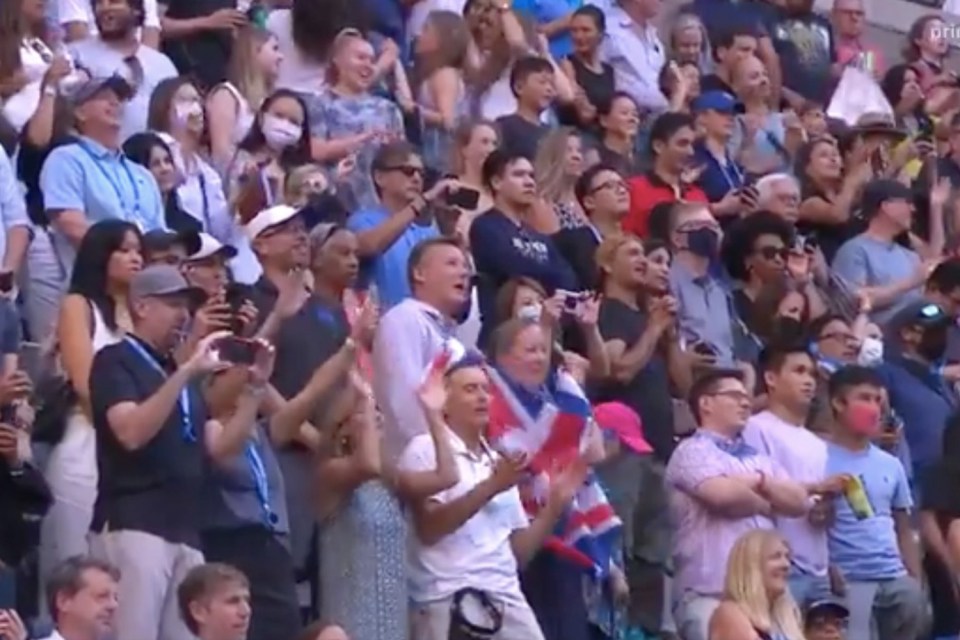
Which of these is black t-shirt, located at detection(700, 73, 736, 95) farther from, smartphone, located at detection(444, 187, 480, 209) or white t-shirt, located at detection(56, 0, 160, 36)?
smartphone, located at detection(444, 187, 480, 209)

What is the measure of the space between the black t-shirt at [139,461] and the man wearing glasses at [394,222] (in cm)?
281

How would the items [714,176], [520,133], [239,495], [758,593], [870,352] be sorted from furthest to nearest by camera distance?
[714,176] → [520,133] → [870,352] → [758,593] → [239,495]

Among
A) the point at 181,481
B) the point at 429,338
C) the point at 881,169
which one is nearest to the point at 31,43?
the point at 429,338

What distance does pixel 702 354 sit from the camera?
46.8ft


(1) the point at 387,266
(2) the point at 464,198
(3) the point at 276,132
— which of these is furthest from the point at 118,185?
(2) the point at 464,198

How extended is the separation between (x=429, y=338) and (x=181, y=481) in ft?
6.40

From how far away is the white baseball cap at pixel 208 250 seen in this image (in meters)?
11.3

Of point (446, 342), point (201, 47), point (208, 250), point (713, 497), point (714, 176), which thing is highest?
point (208, 250)

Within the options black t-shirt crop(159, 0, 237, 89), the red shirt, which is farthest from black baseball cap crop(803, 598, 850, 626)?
black t-shirt crop(159, 0, 237, 89)

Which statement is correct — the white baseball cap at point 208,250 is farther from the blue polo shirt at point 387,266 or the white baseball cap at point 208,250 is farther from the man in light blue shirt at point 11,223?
the blue polo shirt at point 387,266

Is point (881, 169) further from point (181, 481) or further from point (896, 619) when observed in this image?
point (181, 481)

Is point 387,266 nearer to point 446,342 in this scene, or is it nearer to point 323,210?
point 323,210

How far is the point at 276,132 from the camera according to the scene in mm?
14008

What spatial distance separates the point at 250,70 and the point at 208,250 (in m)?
3.51
